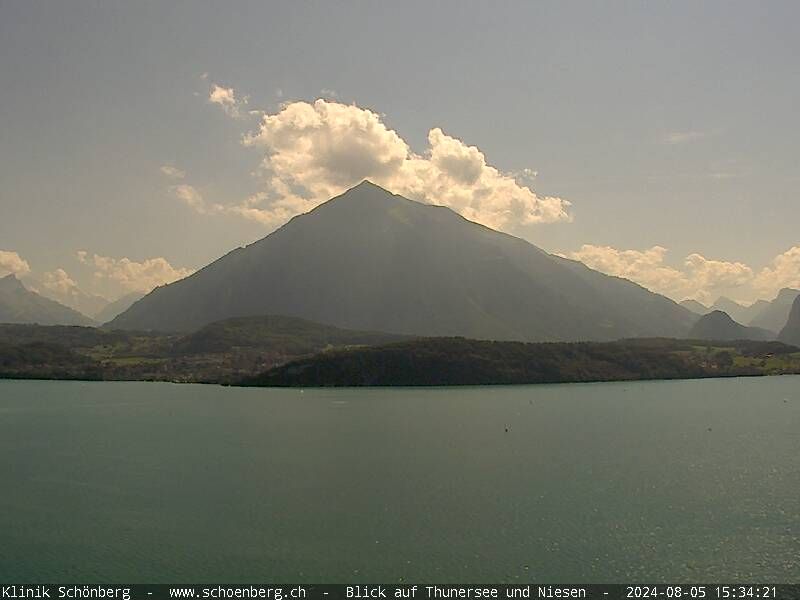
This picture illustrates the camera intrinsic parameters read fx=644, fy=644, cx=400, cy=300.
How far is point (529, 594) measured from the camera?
3966 centimetres

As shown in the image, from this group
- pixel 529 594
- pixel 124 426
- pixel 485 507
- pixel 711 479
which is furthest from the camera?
pixel 124 426

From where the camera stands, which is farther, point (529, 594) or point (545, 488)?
point (545, 488)

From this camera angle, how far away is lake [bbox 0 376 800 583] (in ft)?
150

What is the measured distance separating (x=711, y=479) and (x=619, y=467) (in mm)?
10823

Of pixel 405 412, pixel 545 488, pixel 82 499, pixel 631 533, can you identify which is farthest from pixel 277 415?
pixel 631 533

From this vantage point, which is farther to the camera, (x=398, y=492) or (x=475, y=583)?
(x=398, y=492)

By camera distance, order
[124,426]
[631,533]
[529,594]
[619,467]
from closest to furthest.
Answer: [529,594]
[631,533]
[619,467]
[124,426]

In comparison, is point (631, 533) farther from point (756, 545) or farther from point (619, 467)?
point (619, 467)

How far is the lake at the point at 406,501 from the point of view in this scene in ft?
150

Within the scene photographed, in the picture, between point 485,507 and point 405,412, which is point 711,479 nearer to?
point 485,507

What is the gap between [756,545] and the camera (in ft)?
161

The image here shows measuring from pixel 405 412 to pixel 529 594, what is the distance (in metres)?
113

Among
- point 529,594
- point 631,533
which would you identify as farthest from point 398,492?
point 529,594

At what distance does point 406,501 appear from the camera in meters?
63.9
